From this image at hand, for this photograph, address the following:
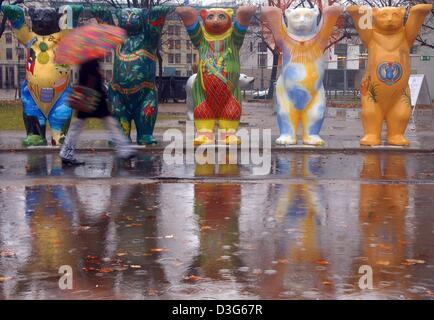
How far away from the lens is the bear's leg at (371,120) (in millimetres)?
14492

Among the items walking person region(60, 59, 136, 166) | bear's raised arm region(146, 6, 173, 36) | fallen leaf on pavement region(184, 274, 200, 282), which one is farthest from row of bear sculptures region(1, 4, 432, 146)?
fallen leaf on pavement region(184, 274, 200, 282)

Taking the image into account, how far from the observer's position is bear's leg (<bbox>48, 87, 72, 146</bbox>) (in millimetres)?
13859

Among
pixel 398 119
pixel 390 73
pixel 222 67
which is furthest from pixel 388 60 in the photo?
pixel 222 67

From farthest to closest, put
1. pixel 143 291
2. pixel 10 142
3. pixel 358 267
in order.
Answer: pixel 10 142, pixel 358 267, pixel 143 291

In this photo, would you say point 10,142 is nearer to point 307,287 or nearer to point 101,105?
point 101,105

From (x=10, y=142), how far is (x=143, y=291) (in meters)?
11.2

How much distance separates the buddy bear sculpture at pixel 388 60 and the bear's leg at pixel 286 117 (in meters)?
1.44

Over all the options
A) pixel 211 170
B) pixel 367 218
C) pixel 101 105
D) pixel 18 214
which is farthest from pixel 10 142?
pixel 367 218

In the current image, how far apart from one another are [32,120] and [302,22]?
5.55 m

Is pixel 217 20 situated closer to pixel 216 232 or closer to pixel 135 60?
pixel 135 60

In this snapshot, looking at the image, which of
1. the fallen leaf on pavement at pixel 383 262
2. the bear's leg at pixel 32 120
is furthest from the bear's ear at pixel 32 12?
the fallen leaf on pavement at pixel 383 262

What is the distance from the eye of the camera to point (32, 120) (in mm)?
14133

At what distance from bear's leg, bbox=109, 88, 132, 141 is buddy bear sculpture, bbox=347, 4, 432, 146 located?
469 centimetres
